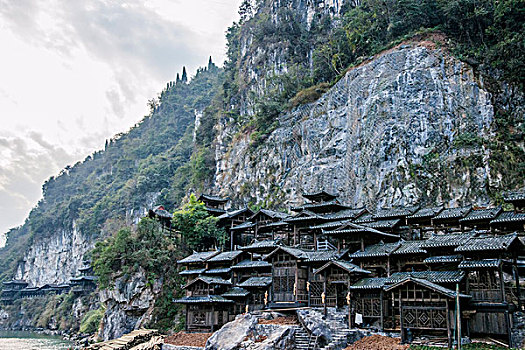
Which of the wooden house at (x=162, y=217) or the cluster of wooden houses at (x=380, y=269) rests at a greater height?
the wooden house at (x=162, y=217)

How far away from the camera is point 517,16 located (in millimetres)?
41031

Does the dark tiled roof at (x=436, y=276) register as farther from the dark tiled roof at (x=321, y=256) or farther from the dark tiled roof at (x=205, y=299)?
the dark tiled roof at (x=205, y=299)

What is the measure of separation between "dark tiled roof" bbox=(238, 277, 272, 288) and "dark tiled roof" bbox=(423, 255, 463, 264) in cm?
1111

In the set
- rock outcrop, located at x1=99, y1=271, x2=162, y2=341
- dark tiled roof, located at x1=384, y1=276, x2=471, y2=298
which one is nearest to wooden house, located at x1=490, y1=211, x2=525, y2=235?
dark tiled roof, located at x1=384, y1=276, x2=471, y2=298

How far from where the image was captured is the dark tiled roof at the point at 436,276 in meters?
21.4

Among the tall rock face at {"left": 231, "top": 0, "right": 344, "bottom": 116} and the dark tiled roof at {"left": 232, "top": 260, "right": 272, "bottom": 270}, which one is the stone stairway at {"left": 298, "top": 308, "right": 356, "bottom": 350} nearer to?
the dark tiled roof at {"left": 232, "top": 260, "right": 272, "bottom": 270}

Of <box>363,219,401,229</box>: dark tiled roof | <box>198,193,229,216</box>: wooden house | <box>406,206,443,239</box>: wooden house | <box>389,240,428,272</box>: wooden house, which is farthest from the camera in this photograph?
<box>198,193,229,216</box>: wooden house

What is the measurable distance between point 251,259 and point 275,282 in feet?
22.0

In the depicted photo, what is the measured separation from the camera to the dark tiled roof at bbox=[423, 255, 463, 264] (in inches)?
909

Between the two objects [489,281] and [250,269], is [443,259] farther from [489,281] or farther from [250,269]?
[250,269]

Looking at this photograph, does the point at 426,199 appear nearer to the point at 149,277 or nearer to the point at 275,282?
the point at 275,282

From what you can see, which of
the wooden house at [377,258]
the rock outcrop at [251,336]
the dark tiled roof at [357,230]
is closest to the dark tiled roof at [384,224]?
the dark tiled roof at [357,230]

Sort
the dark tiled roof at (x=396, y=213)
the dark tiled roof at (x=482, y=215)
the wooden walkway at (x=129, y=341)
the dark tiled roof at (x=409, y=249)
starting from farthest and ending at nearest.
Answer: the wooden walkway at (x=129, y=341) < the dark tiled roof at (x=396, y=213) < the dark tiled roof at (x=482, y=215) < the dark tiled roof at (x=409, y=249)

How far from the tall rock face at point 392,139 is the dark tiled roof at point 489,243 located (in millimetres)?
14013
